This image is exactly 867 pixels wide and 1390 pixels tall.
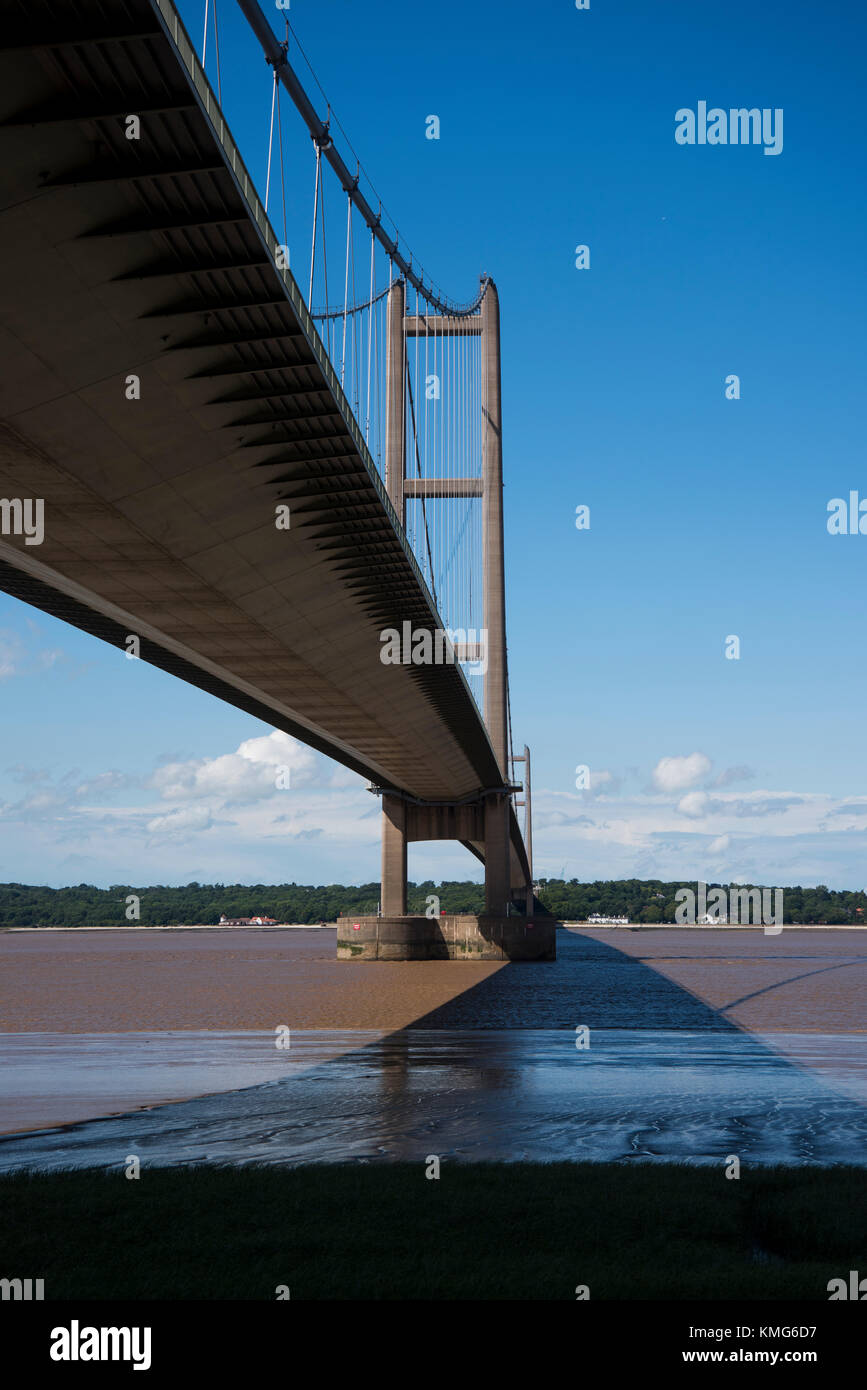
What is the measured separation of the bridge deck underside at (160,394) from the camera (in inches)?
417

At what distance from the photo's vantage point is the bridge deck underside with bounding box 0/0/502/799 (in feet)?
34.8

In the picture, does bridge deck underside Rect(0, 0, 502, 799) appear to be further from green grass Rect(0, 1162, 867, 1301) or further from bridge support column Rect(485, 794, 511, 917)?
bridge support column Rect(485, 794, 511, 917)

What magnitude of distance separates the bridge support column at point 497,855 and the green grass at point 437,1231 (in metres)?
56.3

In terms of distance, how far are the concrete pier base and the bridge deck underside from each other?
102ft

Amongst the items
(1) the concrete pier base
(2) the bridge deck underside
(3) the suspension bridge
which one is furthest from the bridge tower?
(2) the bridge deck underside

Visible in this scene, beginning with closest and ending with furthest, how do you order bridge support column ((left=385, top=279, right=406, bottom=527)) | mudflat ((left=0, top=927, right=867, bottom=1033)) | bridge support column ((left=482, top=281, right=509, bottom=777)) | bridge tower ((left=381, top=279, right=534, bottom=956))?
mudflat ((left=0, top=927, right=867, bottom=1033))
bridge support column ((left=385, top=279, right=406, bottom=527))
bridge tower ((left=381, top=279, right=534, bottom=956))
bridge support column ((left=482, top=281, right=509, bottom=777))

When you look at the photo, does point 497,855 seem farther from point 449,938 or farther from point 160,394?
point 160,394

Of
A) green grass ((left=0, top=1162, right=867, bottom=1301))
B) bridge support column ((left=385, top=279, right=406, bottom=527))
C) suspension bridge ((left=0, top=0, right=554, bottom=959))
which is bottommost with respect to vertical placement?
green grass ((left=0, top=1162, right=867, bottom=1301))

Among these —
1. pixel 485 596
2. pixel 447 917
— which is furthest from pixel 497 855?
pixel 485 596

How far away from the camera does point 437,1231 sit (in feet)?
25.0

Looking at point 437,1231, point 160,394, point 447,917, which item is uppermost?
point 160,394

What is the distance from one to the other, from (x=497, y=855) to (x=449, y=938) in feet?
18.0
